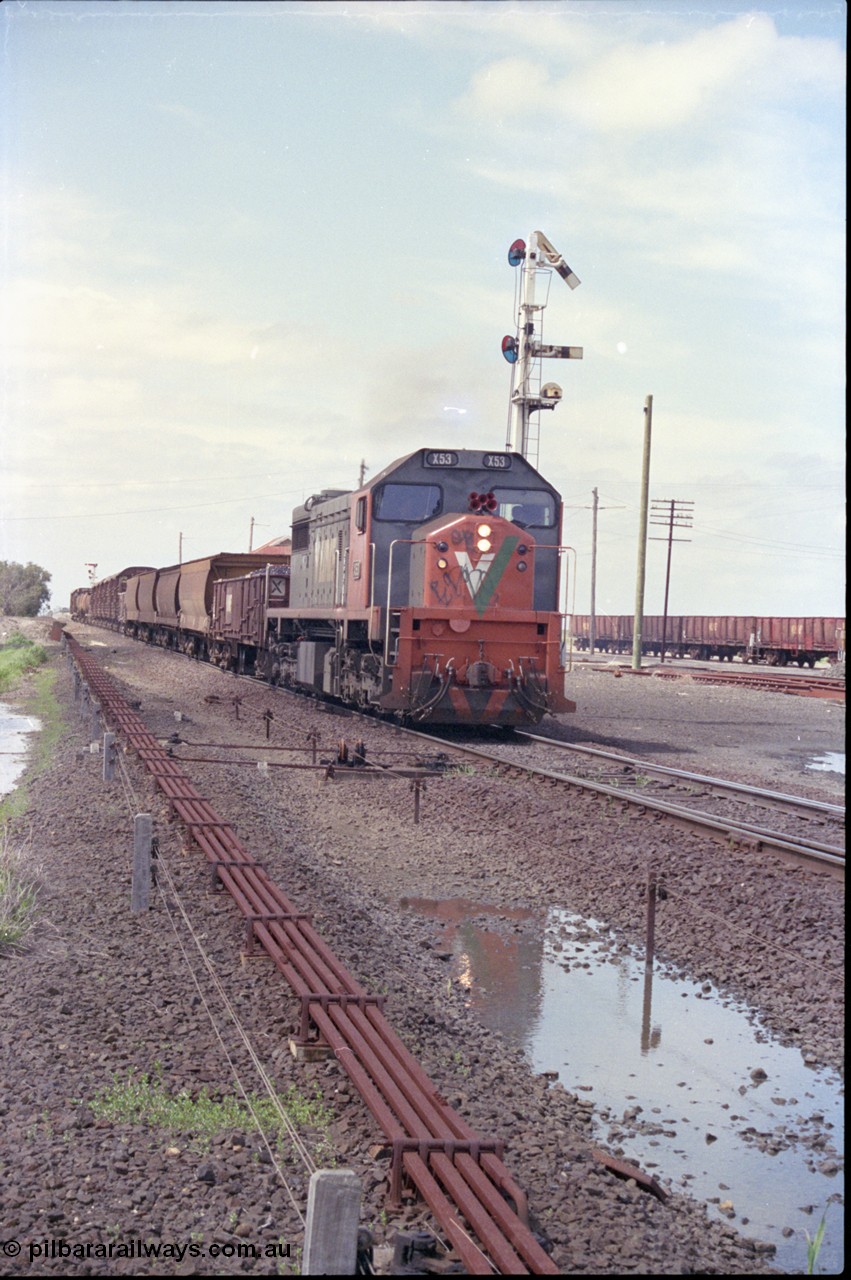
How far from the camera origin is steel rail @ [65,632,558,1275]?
3314 millimetres

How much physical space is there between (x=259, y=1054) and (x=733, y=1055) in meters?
2.29

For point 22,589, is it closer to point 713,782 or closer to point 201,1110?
point 713,782

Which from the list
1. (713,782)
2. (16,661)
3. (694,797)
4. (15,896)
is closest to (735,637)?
(16,661)

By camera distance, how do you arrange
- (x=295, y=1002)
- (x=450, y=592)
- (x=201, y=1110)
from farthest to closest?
(x=450, y=592) → (x=295, y=1002) → (x=201, y=1110)

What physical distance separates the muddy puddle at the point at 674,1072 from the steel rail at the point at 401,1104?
0.89 metres

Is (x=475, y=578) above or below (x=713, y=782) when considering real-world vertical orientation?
above

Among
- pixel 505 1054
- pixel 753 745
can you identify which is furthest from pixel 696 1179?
pixel 753 745

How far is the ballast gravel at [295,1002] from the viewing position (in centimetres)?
359

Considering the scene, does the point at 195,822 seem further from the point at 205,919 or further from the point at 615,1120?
the point at 615,1120

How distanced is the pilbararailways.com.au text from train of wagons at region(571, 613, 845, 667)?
1430 inches

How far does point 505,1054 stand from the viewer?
5480 mm

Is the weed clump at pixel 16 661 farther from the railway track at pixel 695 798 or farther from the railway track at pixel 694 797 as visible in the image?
the railway track at pixel 695 798

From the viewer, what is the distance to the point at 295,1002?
17.7ft

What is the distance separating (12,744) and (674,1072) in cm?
1424
